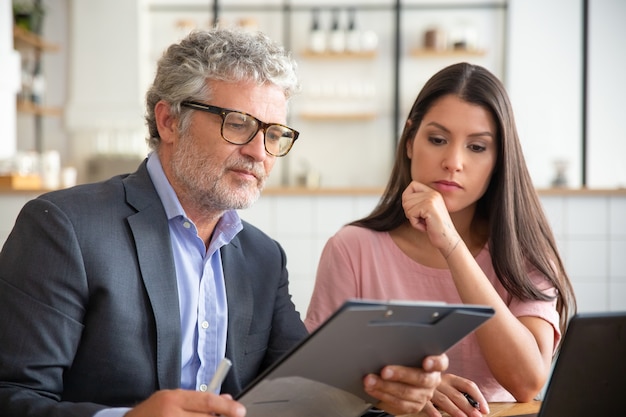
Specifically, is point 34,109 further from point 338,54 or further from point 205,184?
point 205,184

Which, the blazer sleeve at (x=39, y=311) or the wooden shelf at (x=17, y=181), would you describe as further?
the wooden shelf at (x=17, y=181)

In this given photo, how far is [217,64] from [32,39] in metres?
5.29

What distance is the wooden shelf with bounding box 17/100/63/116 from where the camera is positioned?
6000 mm

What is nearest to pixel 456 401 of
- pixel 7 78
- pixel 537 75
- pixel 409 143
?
pixel 409 143

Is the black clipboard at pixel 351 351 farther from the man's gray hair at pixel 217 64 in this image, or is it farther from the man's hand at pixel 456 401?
the man's gray hair at pixel 217 64

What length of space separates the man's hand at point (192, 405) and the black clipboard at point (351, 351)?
0.10 feet

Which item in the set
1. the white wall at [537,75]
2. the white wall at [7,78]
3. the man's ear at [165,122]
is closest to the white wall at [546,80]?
the white wall at [537,75]

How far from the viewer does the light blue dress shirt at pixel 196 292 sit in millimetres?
1339

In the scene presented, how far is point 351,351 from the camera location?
1.00 m

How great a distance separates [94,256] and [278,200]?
255cm

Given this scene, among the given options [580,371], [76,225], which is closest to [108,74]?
[76,225]

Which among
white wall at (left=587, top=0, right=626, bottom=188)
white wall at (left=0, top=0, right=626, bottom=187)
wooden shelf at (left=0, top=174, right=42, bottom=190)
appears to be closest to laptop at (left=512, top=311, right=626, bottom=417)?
wooden shelf at (left=0, top=174, right=42, bottom=190)

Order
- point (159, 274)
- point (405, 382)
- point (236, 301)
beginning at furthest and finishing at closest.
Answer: point (236, 301)
point (159, 274)
point (405, 382)

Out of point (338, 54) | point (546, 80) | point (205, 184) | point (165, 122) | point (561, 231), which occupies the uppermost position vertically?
point (338, 54)
